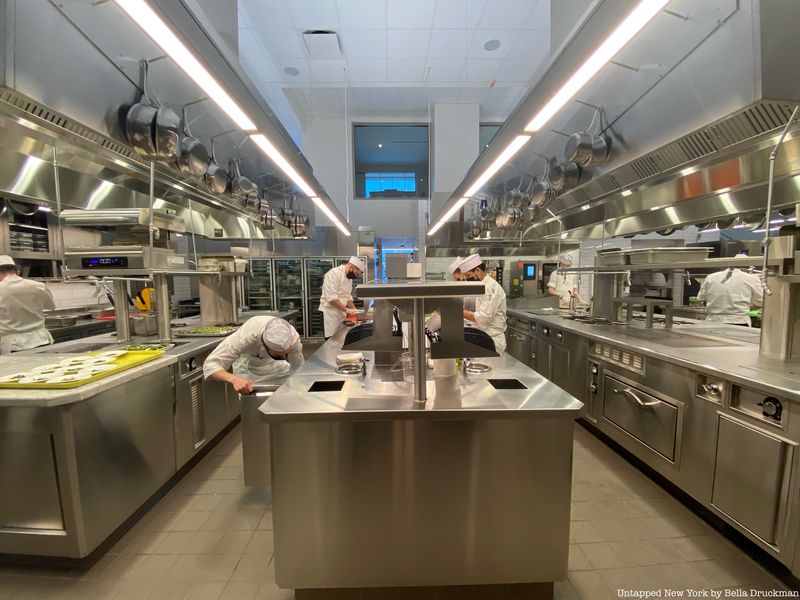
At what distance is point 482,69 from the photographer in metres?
5.37

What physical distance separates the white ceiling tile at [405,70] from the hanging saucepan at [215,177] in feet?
11.2

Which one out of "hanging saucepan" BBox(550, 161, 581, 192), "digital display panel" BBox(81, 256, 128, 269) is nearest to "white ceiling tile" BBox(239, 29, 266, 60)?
"digital display panel" BBox(81, 256, 128, 269)

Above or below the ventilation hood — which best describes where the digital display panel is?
below

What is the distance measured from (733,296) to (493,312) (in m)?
2.79

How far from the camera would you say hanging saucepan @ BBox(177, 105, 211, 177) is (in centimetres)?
249

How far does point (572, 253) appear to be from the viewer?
22.3 ft

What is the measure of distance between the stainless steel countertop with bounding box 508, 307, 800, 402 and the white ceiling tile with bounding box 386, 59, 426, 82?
4286 millimetres

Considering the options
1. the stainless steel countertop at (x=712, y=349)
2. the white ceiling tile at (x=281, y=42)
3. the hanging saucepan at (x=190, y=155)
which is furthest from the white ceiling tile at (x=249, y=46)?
the stainless steel countertop at (x=712, y=349)

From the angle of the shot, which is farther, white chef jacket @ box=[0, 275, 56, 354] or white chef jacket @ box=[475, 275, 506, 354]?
white chef jacket @ box=[475, 275, 506, 354]

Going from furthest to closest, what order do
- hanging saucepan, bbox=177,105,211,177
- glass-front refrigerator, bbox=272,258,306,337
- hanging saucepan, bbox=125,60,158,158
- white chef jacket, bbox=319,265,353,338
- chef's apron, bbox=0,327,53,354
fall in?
glass-front refrigerator, bbox=272,258,306,337 → white chef jacket, bbox=319,265,353,338 → chef's apron, bbox=0,327,53,354 → hanging saucepan, bbox=177,105,211,177 → hanging saucepan, bbox=125,60,158,158

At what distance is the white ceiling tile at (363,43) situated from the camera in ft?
14.6

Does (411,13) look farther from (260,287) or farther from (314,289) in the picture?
(260,287)

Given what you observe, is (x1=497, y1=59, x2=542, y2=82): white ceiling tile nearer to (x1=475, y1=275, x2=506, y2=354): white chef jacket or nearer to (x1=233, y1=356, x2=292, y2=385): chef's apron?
(x1=475, y1=275, x2=506, y2=354): white chef jacket

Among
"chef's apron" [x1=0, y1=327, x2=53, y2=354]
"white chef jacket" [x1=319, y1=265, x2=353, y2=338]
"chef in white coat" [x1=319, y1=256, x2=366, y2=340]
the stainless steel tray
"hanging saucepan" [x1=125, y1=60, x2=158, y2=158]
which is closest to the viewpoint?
"hanging saucepan" [x1=125, y1=60, x2=158, y2=158]
